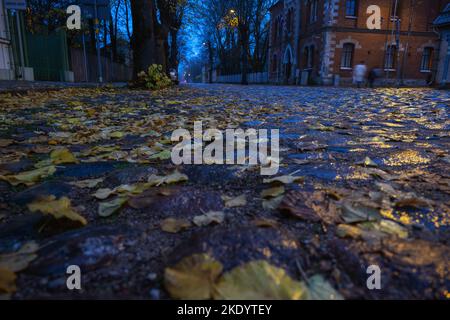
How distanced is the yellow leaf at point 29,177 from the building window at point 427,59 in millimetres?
33111

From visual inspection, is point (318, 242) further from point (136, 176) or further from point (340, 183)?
point (136, 176)

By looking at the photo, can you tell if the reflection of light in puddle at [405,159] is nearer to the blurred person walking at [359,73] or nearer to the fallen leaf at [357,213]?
the fallen leaf at [357,213]

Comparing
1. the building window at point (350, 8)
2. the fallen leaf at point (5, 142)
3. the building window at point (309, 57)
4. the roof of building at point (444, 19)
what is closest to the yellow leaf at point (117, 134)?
the fallen leaf at point (5, 142)

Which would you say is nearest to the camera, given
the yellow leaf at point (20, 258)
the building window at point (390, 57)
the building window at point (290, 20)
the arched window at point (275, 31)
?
the yellow leaf at point (20, 258)

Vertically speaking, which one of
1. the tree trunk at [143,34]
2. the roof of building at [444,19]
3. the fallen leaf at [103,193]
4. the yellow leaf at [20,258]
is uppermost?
the roof of building at [444,19]

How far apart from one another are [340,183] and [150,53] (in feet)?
39.1

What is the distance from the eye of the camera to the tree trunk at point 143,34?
38.8 ft

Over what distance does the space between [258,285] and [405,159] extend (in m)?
1.82

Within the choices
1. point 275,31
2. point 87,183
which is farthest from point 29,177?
point 275,31

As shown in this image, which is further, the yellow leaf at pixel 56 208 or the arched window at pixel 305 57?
the arched window at pixel 305 57

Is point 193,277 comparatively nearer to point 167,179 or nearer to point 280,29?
point 167,179

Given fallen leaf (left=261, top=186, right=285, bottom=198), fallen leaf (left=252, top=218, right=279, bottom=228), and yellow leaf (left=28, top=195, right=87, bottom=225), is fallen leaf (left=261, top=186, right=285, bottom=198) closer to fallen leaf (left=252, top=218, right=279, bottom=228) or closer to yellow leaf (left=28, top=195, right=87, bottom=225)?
fallen leaf (left=252, top=218, right=279, bottom=228)

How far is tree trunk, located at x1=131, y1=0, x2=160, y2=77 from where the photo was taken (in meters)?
11.8

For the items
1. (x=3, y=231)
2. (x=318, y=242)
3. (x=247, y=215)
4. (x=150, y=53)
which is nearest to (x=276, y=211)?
(x=247, y=215)
